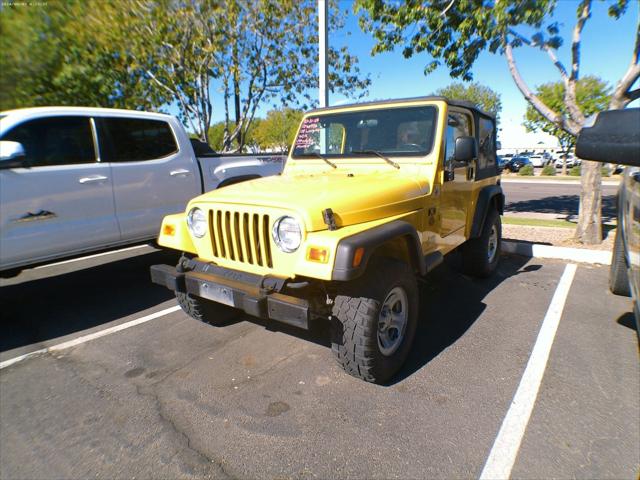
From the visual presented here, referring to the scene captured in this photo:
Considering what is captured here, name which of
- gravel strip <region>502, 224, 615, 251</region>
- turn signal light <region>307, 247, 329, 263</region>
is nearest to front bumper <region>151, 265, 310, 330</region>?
turn signal light <region>307, 247, 329, 263</region>

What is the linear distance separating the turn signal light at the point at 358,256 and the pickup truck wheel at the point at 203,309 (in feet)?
5.79

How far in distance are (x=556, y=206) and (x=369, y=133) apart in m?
11.3

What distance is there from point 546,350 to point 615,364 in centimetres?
46

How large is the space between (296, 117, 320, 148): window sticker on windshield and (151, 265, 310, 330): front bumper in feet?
6.35

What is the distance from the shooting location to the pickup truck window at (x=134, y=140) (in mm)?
4324

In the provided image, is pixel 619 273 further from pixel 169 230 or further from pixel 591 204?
pixel 169 230

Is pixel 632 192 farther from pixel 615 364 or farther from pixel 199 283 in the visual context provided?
pixel 199 283

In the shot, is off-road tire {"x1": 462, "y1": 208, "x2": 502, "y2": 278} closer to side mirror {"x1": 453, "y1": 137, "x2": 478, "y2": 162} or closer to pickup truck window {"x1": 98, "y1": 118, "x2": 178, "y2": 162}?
side mirror {"x1": 453, "y1": 137, "x2": 478, "y2": 162}

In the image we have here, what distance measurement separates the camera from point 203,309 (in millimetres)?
3455

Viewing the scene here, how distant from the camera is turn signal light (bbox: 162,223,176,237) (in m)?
→ 3.16

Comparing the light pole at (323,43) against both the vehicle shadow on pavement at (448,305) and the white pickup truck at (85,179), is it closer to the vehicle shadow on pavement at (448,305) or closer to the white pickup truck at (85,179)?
the white pickup truck at (85,179)

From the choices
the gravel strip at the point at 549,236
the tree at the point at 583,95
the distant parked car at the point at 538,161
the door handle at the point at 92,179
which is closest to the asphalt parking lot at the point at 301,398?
the door handle at the point at 92,179

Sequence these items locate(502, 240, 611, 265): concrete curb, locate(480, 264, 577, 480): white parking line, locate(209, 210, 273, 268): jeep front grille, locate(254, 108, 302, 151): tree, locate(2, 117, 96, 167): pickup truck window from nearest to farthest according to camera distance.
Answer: locate(480, 264, 577, 480): white parking line, locate(209, 210, 273, 268): jeep front grille, locate(2, 117, 96, 167): pickup truck window, locate(502, 240, 611, 265): concrete curb, locate(254, 108, 302, 151): tree

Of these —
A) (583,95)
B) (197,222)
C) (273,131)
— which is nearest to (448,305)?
(197,222)
